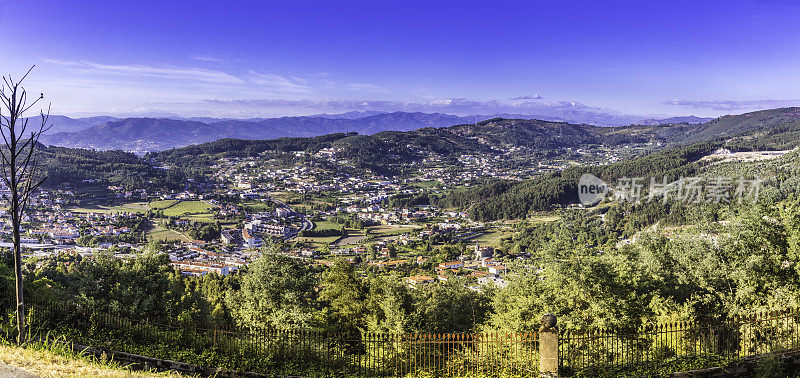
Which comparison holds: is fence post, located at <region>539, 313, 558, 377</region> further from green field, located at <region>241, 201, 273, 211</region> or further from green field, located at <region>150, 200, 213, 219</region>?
green field, located at <region>241, 201, 273, 211</region>

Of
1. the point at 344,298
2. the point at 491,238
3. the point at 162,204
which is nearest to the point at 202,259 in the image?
A: the point at 344,298

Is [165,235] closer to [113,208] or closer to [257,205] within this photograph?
[113,208]

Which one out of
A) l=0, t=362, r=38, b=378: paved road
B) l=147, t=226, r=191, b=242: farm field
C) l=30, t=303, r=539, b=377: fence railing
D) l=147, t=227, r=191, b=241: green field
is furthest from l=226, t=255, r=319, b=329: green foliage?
l=147, t=227, r=191, b=241: green field

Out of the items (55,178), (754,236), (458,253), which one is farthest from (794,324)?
(55,178)

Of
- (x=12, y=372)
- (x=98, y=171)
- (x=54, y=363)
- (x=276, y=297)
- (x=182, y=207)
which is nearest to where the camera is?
(x=12, y=372)

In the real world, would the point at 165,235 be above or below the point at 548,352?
below

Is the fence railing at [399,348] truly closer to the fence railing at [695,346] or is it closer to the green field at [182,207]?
the fence railing at [695,346]
